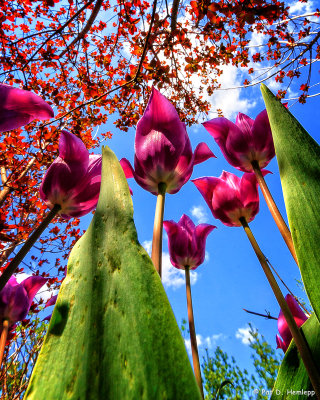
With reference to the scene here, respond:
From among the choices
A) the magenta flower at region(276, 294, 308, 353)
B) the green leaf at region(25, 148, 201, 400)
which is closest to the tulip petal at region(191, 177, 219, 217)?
the magenta flower at region(276, 294, 308, 353)

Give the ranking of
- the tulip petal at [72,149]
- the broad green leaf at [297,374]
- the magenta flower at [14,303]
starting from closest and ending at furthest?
the broad green leaf at [297,374] → the tulip petal at [72,149] → the magenta flower at [14,303]

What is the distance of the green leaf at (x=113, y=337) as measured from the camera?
16 centimetres

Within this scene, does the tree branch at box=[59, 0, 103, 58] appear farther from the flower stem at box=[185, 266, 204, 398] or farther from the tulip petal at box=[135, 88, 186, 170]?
the flower stem at box=[185, 266, 204, 398]

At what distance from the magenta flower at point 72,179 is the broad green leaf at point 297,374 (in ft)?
1.19

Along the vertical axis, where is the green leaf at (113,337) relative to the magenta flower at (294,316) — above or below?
below

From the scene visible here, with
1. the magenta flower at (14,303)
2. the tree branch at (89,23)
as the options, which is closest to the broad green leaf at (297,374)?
the magenta flower at (14,303)

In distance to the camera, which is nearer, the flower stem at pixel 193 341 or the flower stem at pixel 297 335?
the flower stem at pixel 297 335

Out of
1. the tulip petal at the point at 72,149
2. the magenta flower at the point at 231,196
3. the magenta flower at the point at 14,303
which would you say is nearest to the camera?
the tulip petal at the point at 72,149

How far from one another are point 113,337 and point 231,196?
0.40 meters

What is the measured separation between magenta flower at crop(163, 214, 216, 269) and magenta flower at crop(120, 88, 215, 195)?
222 mm

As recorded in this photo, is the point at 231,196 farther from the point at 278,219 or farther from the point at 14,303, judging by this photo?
the point at 14,303

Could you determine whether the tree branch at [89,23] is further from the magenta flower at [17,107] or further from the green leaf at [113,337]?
the green leaf at [113,337]

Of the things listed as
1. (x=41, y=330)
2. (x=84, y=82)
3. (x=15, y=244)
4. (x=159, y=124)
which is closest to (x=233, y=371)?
(x=41, y=330)

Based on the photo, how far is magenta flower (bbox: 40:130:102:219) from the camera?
42 cm
